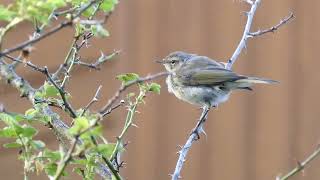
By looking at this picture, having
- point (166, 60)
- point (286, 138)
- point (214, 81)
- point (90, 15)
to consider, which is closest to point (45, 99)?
point (90, 15)

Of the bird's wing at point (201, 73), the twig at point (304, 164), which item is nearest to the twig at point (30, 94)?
the twig at point (304, 164)

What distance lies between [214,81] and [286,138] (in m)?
1.36

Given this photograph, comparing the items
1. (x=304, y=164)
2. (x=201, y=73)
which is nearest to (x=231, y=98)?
(x=201, y=73)

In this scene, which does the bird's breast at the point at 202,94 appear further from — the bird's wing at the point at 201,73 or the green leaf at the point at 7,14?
the green leaf at the point at 7,14

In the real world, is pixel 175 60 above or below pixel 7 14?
above

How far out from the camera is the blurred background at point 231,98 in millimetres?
5695

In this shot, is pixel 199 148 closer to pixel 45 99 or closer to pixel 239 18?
pixel 239 18

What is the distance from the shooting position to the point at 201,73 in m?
4.77

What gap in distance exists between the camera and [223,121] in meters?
5.93

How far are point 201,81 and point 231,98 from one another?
51.4 inches

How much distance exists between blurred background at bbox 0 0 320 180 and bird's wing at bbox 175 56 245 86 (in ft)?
3.26

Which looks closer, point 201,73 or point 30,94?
point 30,94

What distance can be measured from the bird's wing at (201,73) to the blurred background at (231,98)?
99cm

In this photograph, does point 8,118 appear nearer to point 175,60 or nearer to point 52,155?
point 52,155
